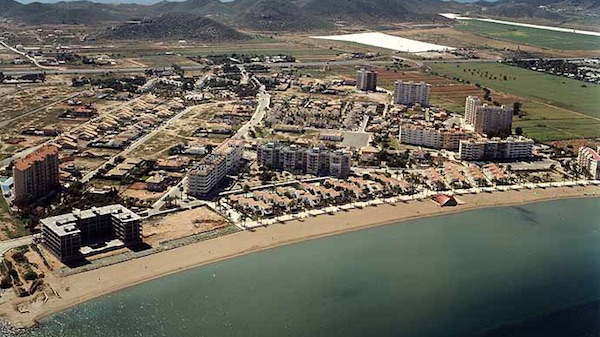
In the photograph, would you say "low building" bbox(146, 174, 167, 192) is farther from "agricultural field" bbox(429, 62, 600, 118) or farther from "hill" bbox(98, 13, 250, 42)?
"hill" bbox(98, 13, 250, 42)

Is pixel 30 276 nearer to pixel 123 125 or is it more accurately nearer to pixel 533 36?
pixel 123 125

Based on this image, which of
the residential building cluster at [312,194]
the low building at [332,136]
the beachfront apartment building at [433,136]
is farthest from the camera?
the low building at [332,136]

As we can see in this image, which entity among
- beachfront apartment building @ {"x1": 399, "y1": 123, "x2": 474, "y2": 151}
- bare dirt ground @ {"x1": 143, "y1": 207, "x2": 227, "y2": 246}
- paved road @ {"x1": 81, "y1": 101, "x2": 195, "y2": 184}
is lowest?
bare dirt ground @ {"x1": 143, "y1": 207, "x2": 227, "y2": 246}

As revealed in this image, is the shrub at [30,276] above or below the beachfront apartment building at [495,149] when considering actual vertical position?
below

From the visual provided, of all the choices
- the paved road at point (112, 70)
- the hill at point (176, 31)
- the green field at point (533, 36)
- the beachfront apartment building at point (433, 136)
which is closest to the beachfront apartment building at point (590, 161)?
the beachfront apartment building at point (433, 136)

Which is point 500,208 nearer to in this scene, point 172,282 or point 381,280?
point 381,280

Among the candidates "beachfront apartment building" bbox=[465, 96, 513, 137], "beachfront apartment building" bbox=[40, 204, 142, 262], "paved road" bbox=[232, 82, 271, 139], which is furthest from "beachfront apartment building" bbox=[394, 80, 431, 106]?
"beachfront apartment building" bbox=[40, 204, 142, 262]

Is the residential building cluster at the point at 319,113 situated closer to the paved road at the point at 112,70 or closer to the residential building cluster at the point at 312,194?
the residential building cluster at the point at 312,194

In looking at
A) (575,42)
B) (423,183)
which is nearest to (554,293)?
(423,183)
